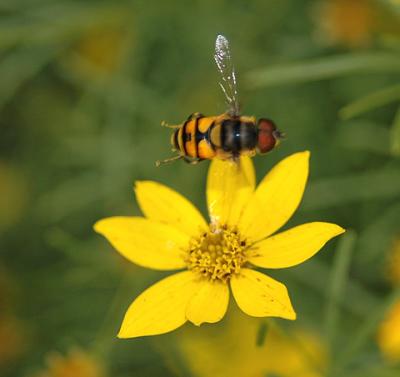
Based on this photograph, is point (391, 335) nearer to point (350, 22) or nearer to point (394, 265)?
point (394, 265)

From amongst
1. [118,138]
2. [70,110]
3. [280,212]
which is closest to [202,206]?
[118,138]

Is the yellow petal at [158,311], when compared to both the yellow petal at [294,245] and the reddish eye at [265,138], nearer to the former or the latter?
the yellow petal at [294,245]

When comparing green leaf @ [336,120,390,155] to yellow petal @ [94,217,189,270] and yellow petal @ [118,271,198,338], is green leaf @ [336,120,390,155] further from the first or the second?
yellow petal @ [118,271,198,338]

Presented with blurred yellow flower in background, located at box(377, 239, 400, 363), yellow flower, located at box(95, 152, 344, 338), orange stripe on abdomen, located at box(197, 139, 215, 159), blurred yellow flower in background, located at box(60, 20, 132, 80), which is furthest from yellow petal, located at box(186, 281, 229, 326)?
blurred yellow flower in background, located at box(60, 20, 132, 80)

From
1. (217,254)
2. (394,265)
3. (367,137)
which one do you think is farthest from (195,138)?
(367,137)

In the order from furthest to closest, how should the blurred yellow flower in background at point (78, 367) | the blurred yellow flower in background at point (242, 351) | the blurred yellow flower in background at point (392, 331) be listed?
the blurred yellow flower in background at point (242, 351) → the blurred yellow flower in background at point (78, 367) → the blurred yellow flower in background at point (392, 331)

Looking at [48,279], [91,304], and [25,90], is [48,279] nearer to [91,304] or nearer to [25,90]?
[91,304]

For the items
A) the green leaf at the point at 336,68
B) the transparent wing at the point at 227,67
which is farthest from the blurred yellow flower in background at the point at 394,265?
the transparent wing at the point at 227,67
